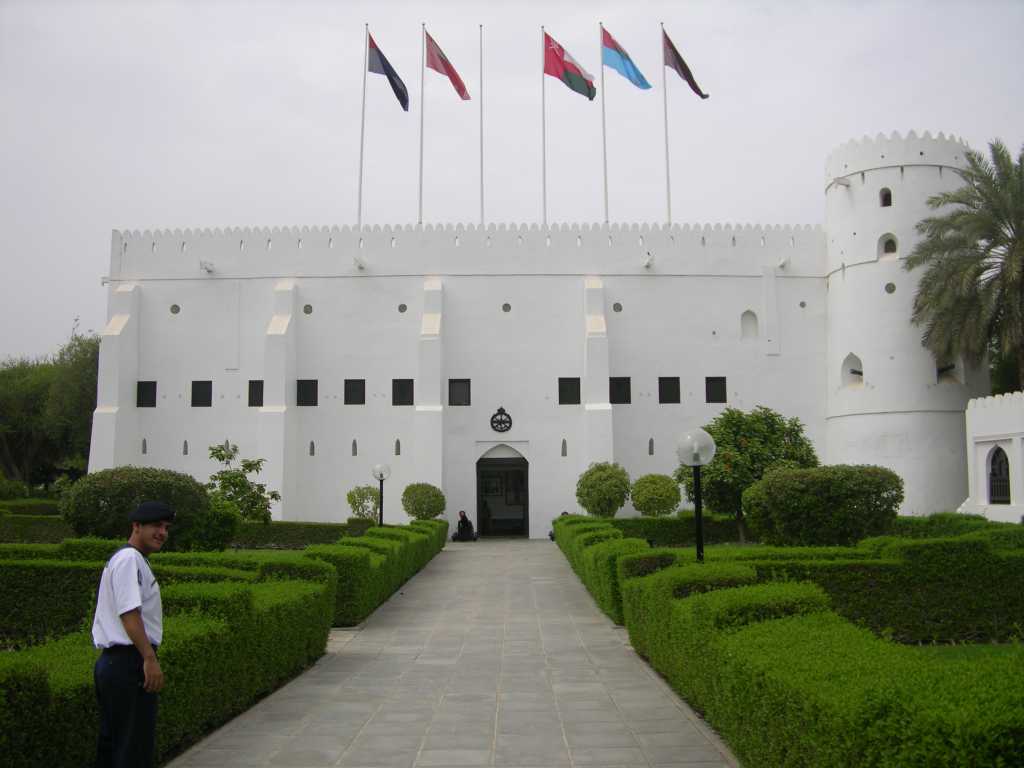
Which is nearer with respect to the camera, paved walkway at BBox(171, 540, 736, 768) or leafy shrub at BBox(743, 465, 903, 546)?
paved walkway at BBox(171, 540, 736, 768)

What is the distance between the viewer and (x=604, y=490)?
25547 mm

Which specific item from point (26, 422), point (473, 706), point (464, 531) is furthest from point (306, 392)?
point (473, 706)

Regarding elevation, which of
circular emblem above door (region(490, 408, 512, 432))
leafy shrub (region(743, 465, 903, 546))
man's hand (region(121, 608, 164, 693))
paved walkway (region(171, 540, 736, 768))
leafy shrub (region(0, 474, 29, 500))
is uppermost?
circular emblem above door (region(490, 408, 512, 432))

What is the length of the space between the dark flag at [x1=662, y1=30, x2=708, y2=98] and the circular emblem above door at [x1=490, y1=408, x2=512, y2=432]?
11.9m

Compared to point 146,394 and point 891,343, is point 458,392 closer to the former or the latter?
point 146,394

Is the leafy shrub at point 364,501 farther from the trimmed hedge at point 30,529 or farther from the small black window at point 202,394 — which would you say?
the trimmed hedge at point 30,529

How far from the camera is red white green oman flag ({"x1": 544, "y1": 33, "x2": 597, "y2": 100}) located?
28859 millimetres

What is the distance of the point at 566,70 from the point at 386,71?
18.9ft

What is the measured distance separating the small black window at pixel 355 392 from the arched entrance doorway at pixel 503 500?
4582 millimetres

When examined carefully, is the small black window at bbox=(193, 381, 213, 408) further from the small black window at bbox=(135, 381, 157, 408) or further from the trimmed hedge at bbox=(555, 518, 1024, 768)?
the trimmed hedge at bbox=(555, 518, 1024, 768)

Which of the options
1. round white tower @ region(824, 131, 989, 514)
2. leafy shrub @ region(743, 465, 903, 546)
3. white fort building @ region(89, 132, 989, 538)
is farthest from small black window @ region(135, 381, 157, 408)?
round white tower @ region(824, 131, 989, 514)

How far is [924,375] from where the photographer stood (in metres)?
28.1

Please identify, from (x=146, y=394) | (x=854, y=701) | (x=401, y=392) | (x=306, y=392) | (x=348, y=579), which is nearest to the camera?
(x=854, y=701)

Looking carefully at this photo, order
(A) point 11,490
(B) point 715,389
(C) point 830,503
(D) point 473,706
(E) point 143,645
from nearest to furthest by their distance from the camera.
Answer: (E) point 143,645 < (D) point 473,706 < (C) point 830,503 < (B) point 715,389 < (A) point 11,490
